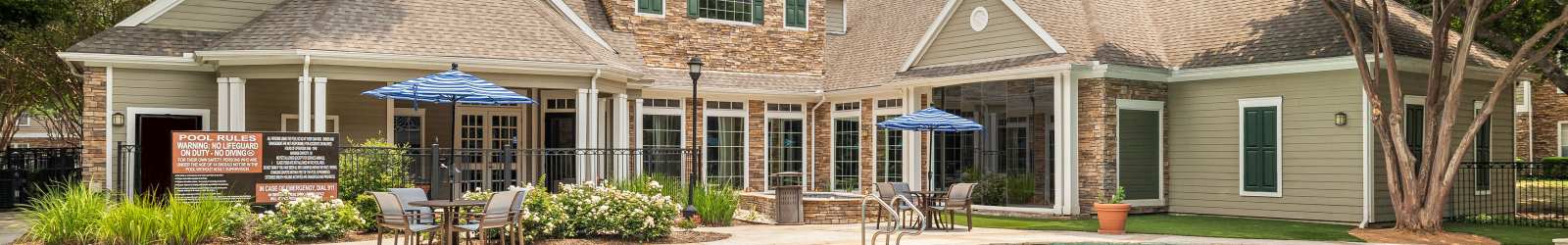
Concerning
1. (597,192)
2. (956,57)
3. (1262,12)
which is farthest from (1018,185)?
(597,192)

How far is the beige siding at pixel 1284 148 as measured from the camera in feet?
58.4

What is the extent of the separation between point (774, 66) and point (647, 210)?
11585mm

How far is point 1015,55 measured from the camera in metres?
19.7

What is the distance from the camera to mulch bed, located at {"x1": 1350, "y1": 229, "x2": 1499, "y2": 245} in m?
15.3

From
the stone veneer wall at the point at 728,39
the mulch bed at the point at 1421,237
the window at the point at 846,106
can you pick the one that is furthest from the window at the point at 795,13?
the mulch bed at the point at 1421,237

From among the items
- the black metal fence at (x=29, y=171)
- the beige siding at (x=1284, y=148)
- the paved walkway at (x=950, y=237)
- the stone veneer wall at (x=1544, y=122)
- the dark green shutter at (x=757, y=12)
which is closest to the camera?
the paved walkway at (x=950, y=237)

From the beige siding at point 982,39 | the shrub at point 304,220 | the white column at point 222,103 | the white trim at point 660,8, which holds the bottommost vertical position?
the shrub at point 304,220

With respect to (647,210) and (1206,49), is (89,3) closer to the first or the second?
(647,210)

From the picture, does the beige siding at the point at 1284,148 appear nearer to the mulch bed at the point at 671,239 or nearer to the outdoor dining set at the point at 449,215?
the mulch bed at the point at 671,239

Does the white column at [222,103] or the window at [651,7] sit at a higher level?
the window at [651,7]

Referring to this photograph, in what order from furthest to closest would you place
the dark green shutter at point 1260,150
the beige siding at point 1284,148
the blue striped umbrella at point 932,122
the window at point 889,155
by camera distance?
the window at point 889,155 → the dark green shutter at point 1260,150 → the blue striped umbrella at point 932,122 → the beige siding at point 1284,148

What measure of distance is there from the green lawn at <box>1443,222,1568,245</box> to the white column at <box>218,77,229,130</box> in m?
16.0

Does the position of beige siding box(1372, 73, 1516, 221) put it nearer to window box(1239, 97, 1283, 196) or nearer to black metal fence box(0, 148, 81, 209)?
window box(1239, 97, 1283, 196)

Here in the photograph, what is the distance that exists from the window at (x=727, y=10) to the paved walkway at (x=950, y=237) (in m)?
8.18
